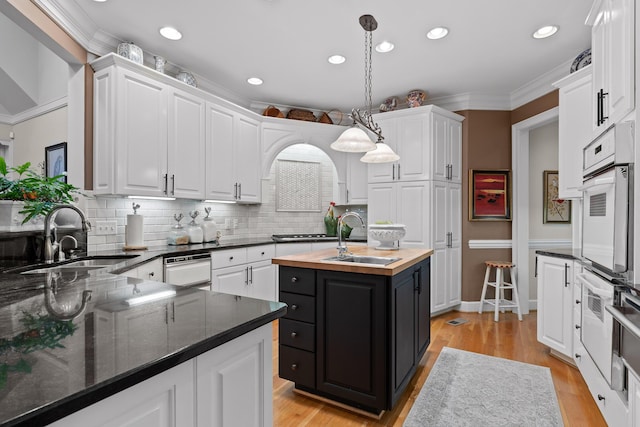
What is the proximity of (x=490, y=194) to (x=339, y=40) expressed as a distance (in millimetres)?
2757

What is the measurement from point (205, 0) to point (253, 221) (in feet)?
9.07

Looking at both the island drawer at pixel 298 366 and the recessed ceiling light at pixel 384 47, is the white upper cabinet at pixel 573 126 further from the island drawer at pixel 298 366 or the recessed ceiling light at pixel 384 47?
the island drawer at pixel 298 366

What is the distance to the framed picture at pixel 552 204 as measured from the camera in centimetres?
449

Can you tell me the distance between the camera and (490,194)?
4.37 metres

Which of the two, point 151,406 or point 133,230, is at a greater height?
point 133,230

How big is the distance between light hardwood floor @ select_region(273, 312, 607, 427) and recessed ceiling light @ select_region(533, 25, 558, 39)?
2.84 meters

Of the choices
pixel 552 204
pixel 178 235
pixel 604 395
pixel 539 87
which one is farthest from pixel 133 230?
pixel 552 204

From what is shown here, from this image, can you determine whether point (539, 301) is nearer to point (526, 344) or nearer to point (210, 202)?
point (526, 344)

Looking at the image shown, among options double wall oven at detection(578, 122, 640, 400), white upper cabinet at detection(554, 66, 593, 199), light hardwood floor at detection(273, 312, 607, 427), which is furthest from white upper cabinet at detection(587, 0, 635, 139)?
light hardwood floor at detection(273, 312, 607, 427)

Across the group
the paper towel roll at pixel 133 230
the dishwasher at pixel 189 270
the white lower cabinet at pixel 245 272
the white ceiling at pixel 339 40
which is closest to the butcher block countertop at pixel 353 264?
the dishwasher at pixel 189 270

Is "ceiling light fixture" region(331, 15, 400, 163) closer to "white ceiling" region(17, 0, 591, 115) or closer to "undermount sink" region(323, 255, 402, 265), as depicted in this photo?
"white ceiling" region(17, 0, 591, 115)

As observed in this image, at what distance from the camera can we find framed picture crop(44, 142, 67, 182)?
3229 mm

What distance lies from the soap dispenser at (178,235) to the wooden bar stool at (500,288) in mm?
3533

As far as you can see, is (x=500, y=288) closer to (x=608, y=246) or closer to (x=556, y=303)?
(x=556, y=303)
